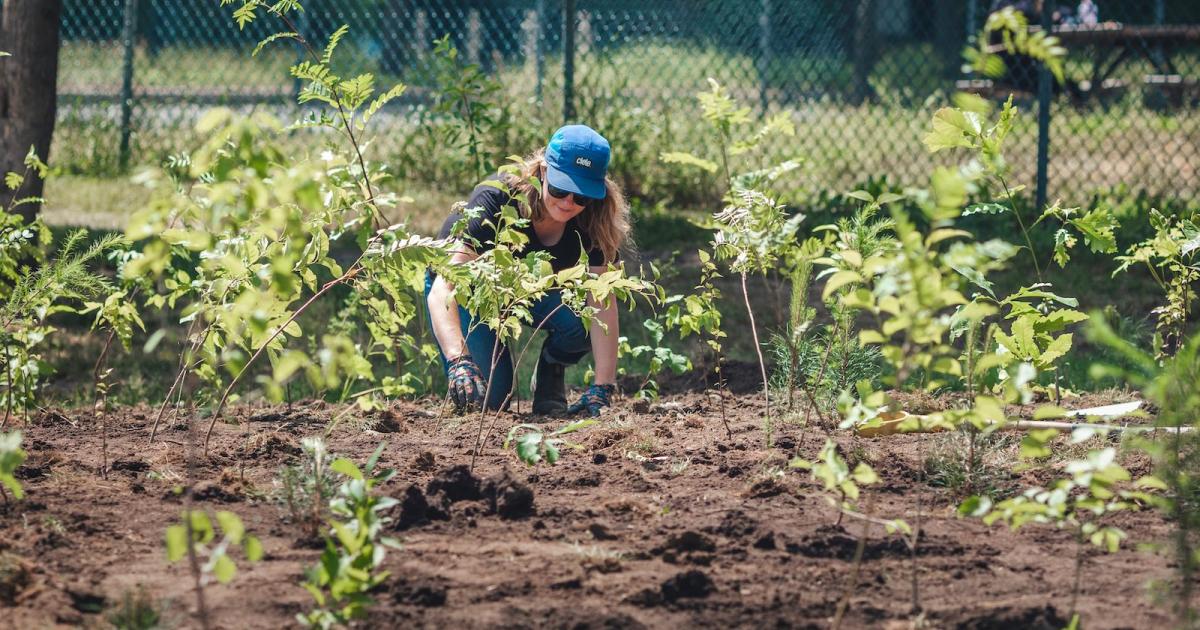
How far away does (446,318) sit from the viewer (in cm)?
404

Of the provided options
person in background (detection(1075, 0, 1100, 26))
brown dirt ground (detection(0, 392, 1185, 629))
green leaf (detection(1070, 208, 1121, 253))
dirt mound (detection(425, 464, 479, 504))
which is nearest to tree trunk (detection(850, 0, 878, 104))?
person in background (detection(1075, 0, 1100, 26))

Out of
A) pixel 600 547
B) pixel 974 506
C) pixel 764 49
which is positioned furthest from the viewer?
pixel 764 49

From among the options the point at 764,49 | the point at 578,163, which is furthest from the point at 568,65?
the point at 578,163

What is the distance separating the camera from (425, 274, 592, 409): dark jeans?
14.0 ft

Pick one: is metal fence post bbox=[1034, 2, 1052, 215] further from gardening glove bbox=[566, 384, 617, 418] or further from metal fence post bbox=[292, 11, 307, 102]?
metal fence post bbox=[292, 11, 307, 102]

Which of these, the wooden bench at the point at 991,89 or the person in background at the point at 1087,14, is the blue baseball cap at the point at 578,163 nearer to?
the wooden bench at the point at 991,89

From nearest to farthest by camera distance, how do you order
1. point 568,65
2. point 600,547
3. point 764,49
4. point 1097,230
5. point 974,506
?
point 974,506
point 600,547
point 1097,230
point 568,65
point 764,49

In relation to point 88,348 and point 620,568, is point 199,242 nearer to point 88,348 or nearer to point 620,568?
point 620,568

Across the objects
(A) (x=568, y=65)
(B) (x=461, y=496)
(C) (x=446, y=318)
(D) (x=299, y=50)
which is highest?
(D) (x=299, y=50)

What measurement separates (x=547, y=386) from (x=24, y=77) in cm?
319

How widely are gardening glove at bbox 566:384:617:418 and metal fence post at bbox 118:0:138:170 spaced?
5.89 m

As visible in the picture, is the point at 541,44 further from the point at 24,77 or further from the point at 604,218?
the point at 604,218

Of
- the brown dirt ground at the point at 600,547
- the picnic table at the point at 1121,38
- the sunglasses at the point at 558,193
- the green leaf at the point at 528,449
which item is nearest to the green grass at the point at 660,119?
the picnic table at the point at 1121,38

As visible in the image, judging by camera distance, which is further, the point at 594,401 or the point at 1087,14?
the point at 1087,14
